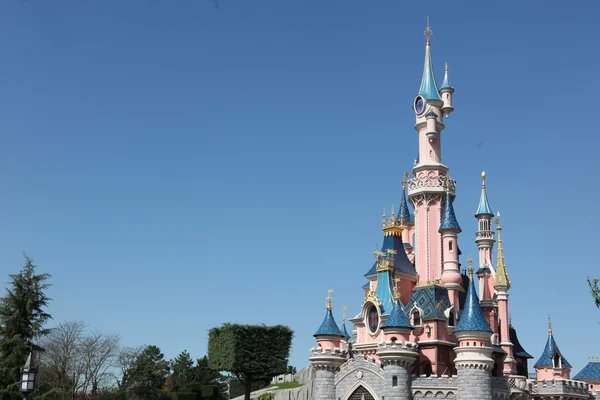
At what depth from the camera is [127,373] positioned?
6725cm

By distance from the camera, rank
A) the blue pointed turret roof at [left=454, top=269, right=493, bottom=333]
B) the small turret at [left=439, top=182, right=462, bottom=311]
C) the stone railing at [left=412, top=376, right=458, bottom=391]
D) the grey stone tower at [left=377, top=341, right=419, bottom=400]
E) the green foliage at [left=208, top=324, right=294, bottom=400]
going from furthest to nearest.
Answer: the green foliage at [left=208, top=324, right=294, bottom=400] < the small turret at [left=439, top=182, right=462, bottom=311] < the grey stone tower at [left=377, top=341, right=419, bottom=400] < the stone railing at [left=412, top=376, right=458, bottom=391] < the blue pointed turret roof at [left=454, top=269, right=493, bottom=333]

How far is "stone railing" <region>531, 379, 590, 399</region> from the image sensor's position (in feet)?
137

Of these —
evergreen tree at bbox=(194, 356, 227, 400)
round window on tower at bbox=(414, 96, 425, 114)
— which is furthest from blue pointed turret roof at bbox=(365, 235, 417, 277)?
evergreen tree at bbox=(194, 356, 227, 400)

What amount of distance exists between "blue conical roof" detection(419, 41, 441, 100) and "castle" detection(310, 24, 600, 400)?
85 millimetres

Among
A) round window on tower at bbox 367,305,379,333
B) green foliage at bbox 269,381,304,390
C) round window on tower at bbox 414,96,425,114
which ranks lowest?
green foliage at bbox 269,381,304,390

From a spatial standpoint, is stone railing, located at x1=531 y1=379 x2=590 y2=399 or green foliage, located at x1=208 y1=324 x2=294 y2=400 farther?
green foliage, located at x1=208 y1=324 x2=294 y2=400

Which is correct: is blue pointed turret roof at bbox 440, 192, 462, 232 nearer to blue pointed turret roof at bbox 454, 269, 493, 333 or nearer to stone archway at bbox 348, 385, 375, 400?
blue pointed turret roof at bbox 454, 269, 493, 333

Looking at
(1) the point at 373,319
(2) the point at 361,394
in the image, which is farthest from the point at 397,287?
(2) the point at 361,394

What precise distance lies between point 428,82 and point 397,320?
18894mm

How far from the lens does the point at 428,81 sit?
49844 mm

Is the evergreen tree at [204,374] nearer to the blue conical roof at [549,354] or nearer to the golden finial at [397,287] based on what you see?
the golden finial at [397,287]

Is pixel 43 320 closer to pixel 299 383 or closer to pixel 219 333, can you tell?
pixel 219 333

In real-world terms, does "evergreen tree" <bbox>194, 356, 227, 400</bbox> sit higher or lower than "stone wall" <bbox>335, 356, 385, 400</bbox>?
higher

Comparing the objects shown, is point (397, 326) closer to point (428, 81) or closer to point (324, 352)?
point (324, 352)
